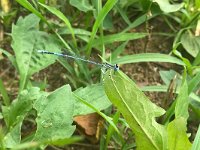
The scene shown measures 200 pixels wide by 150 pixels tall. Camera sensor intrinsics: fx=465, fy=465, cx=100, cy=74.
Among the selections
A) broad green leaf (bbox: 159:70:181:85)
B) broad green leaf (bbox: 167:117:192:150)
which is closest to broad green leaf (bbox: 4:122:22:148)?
broad green leaf (bbox: 167:117:192:150)

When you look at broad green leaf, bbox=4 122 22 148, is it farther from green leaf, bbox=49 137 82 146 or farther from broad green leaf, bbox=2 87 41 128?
green leaf, bbox=49 137 82 146

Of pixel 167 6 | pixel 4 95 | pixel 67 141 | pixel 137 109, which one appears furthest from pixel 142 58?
pixel 67 141

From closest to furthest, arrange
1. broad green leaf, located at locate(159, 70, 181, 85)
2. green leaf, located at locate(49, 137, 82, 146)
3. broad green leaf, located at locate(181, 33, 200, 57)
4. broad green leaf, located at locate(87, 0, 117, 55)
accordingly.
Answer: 1. green leaf, located at locate(49, 137, 82, 146)
2. broad green leaf, located at locate(87, 0, 117, 55)
3. broad green leaf, located at locate(159, 70, 181, 85)
4. broad green leaf, located at locate(181, 33, 200, 57)

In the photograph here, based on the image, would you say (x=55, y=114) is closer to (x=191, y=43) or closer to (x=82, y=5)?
(x=82, y=5)

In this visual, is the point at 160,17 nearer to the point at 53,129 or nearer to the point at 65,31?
the point at 65,31

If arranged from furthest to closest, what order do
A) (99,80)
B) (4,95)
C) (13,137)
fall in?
(99,80) < (4,95) < (13,137)

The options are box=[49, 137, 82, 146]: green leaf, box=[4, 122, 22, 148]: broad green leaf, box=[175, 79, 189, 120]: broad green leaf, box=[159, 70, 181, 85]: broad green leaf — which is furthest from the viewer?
box=[159, 70, 181, 85]: broad green leaf
